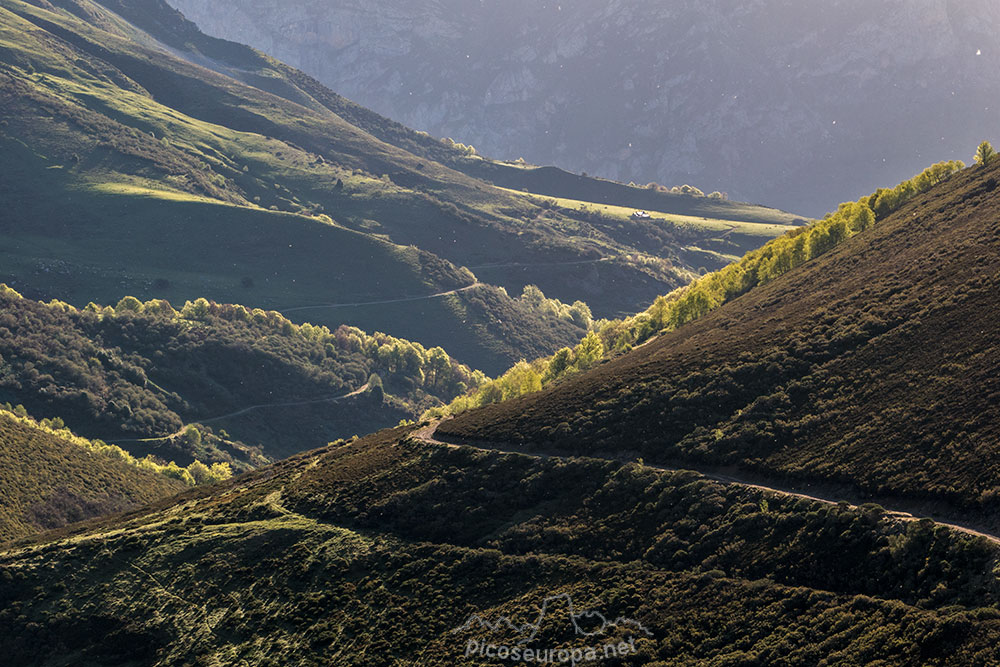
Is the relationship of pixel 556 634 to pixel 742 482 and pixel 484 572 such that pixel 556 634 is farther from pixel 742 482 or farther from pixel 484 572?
pixel 742 482

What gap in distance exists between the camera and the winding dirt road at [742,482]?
181 feet

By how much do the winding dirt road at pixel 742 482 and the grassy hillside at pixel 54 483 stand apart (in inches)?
2152

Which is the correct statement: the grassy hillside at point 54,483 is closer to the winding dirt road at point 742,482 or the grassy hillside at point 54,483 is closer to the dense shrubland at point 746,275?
the dense shrubland at point 746,275

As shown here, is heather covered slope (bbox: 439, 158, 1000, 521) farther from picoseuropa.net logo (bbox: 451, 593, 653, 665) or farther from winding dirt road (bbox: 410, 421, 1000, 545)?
picoseuropa.net logo (bbox: 451, 593, 653, 665)

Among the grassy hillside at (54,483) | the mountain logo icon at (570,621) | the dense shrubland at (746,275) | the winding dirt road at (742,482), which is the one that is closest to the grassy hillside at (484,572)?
the mountain logo icon at (570,621)

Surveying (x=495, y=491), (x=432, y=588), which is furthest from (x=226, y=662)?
(x=495, y=491)

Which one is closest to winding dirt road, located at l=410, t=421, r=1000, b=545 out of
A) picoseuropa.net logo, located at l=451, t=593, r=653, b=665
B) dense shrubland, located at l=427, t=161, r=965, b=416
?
picoseuropa.net logo, located at l=451, t=593, r=653, b=665

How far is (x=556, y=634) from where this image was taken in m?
63.3

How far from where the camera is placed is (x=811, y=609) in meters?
55.4

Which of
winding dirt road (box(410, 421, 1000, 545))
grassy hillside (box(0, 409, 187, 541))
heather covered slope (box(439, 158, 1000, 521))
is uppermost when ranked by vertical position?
heather covered slope (box(439, 158, 1000, 521))

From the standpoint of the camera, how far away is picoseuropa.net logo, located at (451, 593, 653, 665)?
198 feet

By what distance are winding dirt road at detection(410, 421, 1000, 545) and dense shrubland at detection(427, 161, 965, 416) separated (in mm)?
37940

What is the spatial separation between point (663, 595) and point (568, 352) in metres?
102

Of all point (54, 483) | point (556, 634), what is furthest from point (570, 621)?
point (54, 483)
